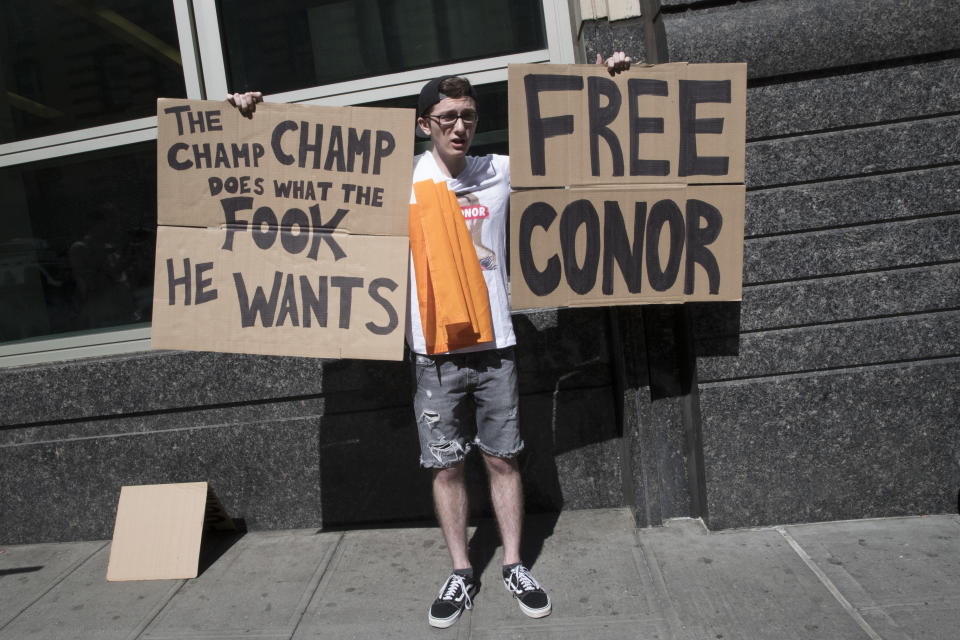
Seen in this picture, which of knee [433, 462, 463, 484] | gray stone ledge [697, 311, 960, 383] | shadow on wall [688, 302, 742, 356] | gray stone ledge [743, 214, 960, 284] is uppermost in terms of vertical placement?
gray stone ledge [743, 214, 960, 284]

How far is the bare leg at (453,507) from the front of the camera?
10.5 feet

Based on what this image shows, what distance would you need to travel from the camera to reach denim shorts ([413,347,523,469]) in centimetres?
310

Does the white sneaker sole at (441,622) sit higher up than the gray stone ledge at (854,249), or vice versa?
the gray stone ledge at (854,249)

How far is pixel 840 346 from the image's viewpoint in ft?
11.6

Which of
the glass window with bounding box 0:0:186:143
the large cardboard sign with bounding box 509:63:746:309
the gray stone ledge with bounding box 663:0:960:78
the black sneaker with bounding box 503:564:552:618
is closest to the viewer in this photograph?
the black sneaker with bounding box 503:564:552:618

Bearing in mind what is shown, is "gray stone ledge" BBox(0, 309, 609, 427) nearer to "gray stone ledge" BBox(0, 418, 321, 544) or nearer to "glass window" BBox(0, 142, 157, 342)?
"gray stone ledge" BBox(0, 418, 321, 544)

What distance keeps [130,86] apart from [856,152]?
350 centimetres

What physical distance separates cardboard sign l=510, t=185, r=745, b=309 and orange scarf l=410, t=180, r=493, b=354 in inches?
10.1

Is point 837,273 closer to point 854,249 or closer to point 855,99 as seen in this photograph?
point 854,249

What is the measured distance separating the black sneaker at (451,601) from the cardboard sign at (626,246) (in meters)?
1.12

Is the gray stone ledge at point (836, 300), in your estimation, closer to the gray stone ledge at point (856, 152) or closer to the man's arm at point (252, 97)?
the gray stone ledge at point (856, 152)

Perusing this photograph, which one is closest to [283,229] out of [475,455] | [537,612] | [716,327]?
[475,455]

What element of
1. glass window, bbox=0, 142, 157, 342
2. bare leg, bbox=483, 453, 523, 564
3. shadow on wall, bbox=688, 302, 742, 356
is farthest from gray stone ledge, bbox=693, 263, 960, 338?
glass window, bbox=0, 142, 157, 342

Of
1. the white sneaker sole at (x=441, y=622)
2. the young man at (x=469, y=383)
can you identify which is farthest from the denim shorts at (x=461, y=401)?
the white sneaker sole at (x=441, y=622)
